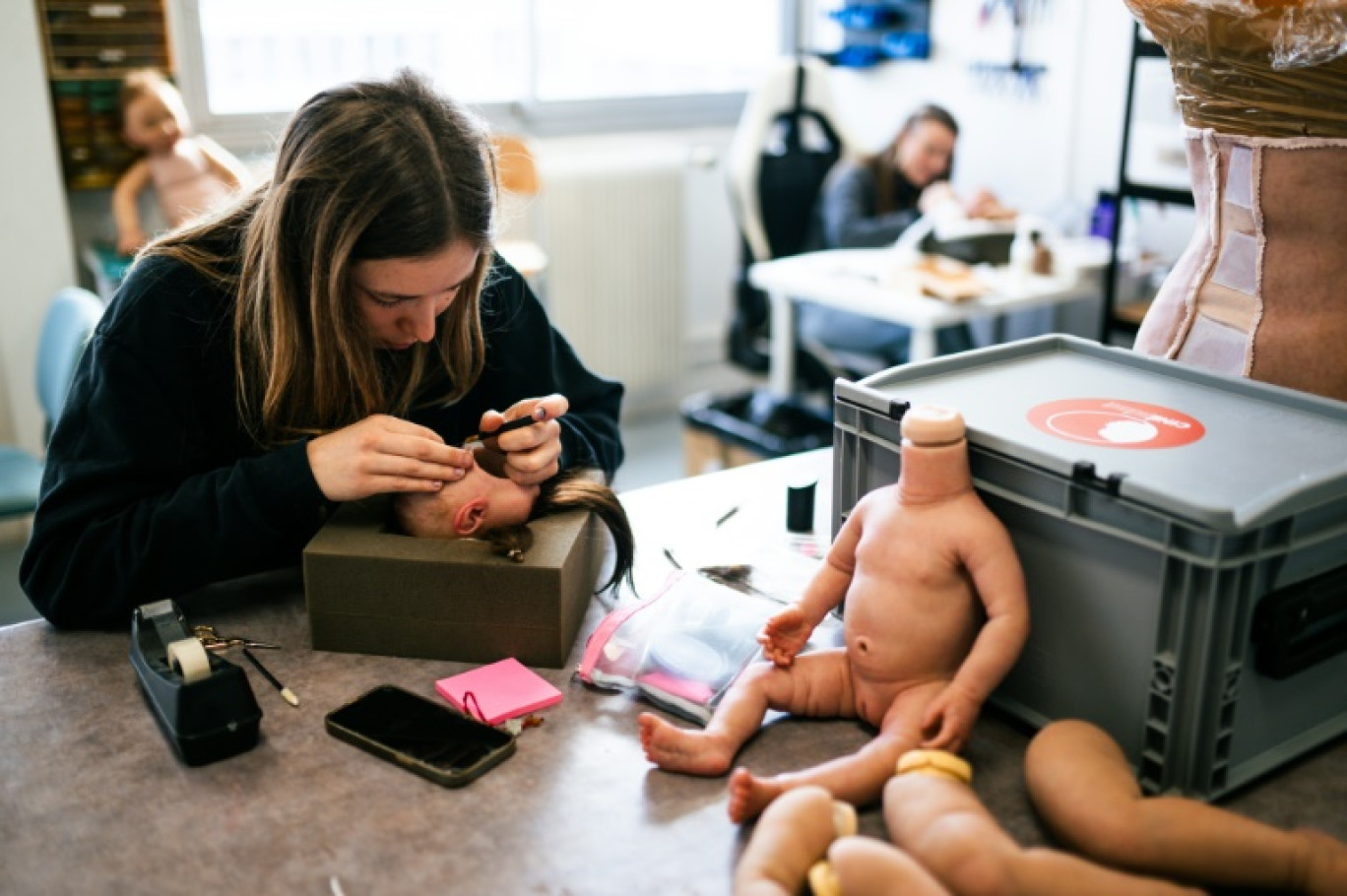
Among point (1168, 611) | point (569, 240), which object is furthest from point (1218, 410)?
point (569, 240)

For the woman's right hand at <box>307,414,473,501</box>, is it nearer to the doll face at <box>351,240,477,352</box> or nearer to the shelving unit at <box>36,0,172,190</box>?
the doll face at <box>351,240,477,352</box>

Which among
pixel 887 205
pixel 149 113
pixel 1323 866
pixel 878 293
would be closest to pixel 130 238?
pixel 149 113

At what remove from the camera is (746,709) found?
37.5 inches

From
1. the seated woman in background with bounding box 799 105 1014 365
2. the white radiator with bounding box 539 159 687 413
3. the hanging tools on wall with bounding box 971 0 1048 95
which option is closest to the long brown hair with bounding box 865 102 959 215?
the seated woman in background with bounding box 799 105 1014 365

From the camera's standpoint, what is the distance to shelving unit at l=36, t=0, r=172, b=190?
9.46 feet

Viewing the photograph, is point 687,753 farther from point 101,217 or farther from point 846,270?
point 101,217

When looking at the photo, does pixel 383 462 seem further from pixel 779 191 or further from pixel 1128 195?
pixel 779 191

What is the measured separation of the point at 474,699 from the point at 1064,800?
1.51ft

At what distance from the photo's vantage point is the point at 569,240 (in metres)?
3.87

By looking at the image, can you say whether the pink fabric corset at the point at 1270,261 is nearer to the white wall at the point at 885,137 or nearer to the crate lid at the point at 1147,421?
the crate lid at the point at 1147,421

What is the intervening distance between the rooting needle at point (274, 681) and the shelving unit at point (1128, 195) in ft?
7.40

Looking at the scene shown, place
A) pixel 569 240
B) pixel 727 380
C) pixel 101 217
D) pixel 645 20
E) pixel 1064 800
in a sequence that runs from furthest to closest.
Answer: pixel 727 380, pixel 645 20, pixel 569 240, pixel 101 217, pixel 1064 800

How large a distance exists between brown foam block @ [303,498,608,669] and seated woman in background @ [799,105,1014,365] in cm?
222

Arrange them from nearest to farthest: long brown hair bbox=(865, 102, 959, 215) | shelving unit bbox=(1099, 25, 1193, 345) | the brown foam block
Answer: the brown foam block
shelving unit bbox=(1099, 25, 1193, 345)
long brown hair bbox=(865, 102, 959, 215)
